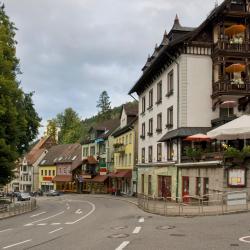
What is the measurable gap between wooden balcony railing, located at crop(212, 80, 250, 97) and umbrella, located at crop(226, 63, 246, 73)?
2.96 feet

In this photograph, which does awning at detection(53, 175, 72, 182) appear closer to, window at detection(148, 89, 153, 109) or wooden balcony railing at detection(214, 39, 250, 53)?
window at detection(148, 89, 153, 109)

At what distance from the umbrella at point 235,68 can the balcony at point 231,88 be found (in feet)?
2.70

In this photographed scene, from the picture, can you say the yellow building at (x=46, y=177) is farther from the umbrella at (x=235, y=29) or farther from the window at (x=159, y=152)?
the umbrella at (x=235, y=29)

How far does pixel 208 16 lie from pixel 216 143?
10372 mm

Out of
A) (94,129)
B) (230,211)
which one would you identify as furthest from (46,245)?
(94,129)

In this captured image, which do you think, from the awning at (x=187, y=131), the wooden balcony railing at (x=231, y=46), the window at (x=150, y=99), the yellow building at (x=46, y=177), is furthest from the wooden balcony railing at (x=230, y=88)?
the yellow building at (x=46, y=177)

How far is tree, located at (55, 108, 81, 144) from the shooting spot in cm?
11238

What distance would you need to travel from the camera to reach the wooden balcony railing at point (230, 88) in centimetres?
3466

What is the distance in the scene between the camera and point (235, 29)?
3509 centimetres

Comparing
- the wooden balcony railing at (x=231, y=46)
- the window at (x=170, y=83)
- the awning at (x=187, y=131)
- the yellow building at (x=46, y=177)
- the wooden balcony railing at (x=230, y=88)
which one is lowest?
the yellow building at (x=46, y=177)

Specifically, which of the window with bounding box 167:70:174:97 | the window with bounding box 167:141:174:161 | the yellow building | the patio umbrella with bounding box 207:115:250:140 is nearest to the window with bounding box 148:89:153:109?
the window with bounding box 167:70:174:97

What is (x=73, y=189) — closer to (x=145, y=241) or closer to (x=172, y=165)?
(x=172, y=165)

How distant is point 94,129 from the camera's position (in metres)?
80.6

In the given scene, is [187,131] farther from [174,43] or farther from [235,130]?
[235,130]
